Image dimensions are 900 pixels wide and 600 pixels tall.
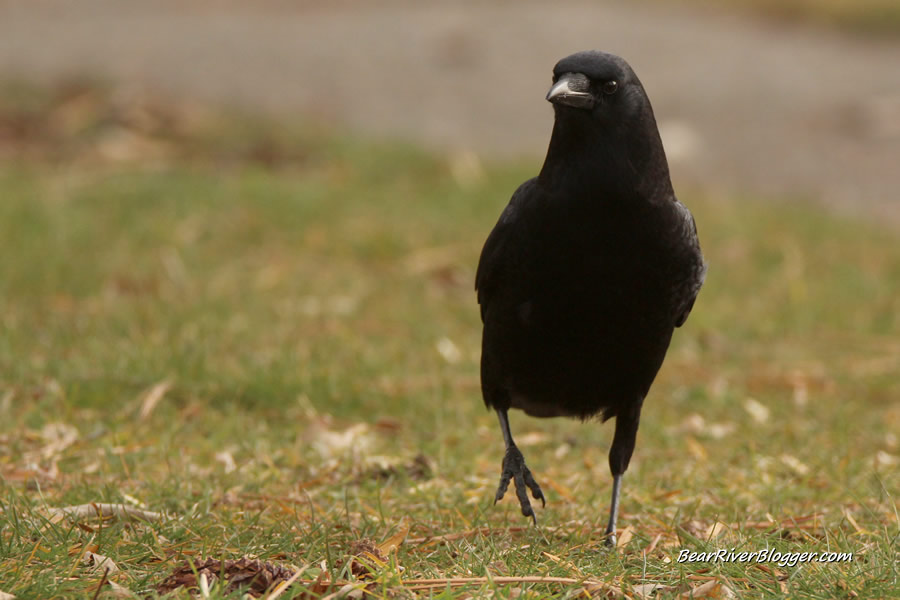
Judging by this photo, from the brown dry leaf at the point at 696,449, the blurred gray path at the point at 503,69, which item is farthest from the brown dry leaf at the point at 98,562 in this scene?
the blurred gray path at the point at 503,69

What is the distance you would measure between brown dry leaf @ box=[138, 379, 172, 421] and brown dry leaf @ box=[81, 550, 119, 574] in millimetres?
A: 1679

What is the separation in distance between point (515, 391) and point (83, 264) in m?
3.52

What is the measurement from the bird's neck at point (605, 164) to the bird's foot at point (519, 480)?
2.85 feet

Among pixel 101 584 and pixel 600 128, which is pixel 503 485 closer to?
pixel 600 128

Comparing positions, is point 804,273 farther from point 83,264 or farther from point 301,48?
point 301,48

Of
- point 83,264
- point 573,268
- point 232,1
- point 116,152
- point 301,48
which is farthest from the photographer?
point 232,1

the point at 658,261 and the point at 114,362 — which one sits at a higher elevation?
the point at 658,261

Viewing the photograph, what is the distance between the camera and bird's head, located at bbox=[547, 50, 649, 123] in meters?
3.45

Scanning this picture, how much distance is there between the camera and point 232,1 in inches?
571

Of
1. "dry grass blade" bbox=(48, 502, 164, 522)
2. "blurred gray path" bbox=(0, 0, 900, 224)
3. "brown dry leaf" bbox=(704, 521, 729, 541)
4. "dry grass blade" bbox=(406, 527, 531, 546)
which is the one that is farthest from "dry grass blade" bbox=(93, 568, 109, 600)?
"blurred gray path" bbox=(0, 0, 900, 224)

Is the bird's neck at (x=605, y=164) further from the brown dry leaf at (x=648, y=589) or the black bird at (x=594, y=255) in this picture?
the brown dry leaf at (x=648, y=589)

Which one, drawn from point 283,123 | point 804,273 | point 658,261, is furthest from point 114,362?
point 283,123

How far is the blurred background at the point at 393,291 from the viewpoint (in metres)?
3.57

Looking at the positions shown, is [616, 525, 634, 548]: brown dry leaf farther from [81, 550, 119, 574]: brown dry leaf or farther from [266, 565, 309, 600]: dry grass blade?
[81, 550, 119, 574]: brown dry leaf
